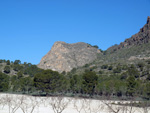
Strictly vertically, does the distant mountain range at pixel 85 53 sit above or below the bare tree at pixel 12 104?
above

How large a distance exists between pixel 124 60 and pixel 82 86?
36.1m

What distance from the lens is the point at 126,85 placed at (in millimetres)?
61031

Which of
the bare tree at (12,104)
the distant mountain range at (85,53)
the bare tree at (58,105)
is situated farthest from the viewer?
the distant mountain range at (85,53)

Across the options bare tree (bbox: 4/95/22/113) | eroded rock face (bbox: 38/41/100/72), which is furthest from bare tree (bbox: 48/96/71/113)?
eroded rock face (bbox: 38/41/100/72)

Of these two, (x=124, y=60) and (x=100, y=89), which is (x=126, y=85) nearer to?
(x=100, y=89)

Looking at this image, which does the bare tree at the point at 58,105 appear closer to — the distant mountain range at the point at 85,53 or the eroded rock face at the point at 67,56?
the distant mountain range at the point at 85,53

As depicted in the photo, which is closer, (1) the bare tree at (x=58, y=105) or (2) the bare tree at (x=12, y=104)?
(1) the bare tree at (x=58, y=105)

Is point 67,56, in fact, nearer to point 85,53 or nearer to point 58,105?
point 85,53

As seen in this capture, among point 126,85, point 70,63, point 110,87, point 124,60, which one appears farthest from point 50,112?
point 70,63

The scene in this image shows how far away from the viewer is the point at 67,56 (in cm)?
14325

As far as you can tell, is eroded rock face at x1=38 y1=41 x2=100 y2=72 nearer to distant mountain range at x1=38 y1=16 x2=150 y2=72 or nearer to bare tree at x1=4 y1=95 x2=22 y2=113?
distant mountain range at x1=38 y1=16 x2=150 y2=72

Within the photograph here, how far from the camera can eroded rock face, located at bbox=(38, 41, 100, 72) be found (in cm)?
13438

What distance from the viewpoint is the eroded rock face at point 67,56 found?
134375 mm

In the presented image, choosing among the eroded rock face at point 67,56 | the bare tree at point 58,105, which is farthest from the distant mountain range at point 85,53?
the bare tree at point 58,105
